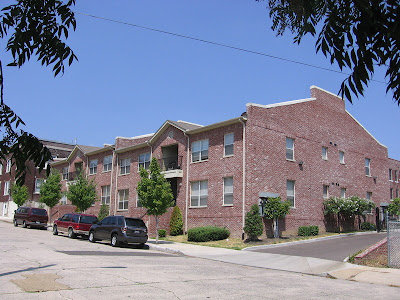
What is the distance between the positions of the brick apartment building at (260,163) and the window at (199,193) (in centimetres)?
7

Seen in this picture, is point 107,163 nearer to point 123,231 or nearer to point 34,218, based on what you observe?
point 34,218

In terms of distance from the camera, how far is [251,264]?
17.4m

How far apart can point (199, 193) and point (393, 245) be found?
14.9 m

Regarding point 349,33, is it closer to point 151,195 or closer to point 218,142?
point 151,195

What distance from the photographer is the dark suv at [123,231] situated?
74.1 feet

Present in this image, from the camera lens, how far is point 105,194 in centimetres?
3997

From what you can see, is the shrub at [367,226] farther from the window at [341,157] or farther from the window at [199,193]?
the window at [199,193]

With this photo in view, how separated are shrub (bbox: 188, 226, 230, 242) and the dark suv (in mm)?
3609

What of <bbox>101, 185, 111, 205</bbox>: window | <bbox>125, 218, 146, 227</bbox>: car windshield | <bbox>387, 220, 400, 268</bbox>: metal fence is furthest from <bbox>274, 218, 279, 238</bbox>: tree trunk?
<bbox>101, 185, 111, 205</bbox>: window

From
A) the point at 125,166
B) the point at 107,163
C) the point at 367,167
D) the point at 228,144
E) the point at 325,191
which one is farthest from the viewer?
the point at 107,163

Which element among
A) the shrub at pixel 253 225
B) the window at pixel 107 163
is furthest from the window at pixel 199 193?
the window at pixel 107 163

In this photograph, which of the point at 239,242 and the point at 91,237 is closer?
the point at 239,242

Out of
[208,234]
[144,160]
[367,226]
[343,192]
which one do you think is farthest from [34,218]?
[367,226]

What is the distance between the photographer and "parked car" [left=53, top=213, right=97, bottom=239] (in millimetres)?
27500
